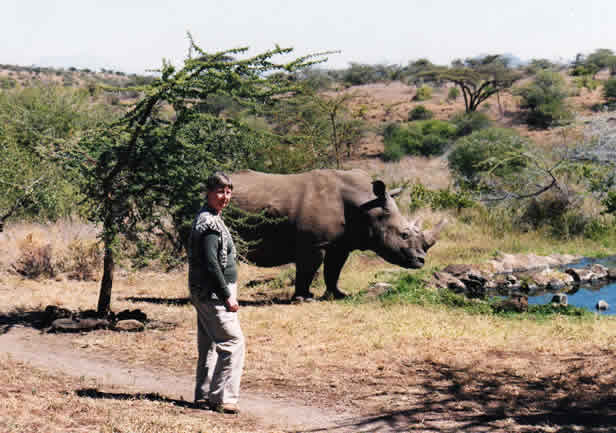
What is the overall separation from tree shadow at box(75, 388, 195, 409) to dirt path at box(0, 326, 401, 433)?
0.58 feet

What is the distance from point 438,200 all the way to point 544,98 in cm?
3345

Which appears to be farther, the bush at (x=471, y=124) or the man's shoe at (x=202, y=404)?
the bush at (x=471, y=124)

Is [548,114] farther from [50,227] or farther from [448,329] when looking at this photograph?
[448,329]

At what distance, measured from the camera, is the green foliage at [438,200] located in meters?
22.4

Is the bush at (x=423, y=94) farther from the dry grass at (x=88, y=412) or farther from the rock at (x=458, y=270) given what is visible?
the dry grass at (x=88, y=412)

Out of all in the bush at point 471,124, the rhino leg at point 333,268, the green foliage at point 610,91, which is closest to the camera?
the rhino leg at point 333,268

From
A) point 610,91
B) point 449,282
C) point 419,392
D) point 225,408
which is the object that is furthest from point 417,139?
point 225,408

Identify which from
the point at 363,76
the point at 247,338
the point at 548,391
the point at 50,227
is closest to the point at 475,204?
the point at 50,227

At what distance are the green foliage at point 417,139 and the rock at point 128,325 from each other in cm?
3609

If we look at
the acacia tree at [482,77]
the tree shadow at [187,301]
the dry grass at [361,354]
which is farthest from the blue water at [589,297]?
the acacia tree at [482,77]

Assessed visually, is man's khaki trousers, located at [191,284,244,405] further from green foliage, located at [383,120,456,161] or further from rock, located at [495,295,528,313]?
green foliage, located at [383,120,456,161]

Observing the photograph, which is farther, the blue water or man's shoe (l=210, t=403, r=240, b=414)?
the blue water

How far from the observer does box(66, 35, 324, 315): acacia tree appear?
9539 millimetres

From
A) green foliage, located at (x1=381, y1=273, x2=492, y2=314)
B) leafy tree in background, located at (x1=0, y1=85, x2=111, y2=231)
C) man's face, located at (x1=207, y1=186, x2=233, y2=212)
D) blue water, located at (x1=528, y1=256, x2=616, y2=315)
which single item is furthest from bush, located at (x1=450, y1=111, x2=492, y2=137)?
man's face, located at (x1=207, y1=186, x2=233, y2=212)
